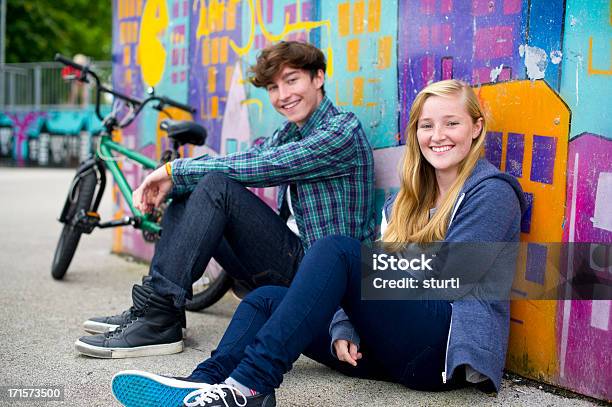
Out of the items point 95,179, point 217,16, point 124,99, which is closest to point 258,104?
point 217,16

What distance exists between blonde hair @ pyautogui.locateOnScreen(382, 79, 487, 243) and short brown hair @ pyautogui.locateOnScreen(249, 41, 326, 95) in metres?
0.71

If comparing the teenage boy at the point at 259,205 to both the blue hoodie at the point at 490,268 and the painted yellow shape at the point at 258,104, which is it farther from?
the painted yellow shape at the point at 258,104

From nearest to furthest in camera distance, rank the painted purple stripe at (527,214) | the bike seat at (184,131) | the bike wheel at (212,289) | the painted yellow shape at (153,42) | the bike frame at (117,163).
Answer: the painted purple stripe at (527,214)
the bike wheel at (212,289)
the bike seat at (184,131)
the bike frame at (117,163)
the painted yellow shape at (153,42)

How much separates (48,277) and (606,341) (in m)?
3.70

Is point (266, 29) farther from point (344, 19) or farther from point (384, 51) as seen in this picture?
point (384, 51)

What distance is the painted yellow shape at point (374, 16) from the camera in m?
3.62

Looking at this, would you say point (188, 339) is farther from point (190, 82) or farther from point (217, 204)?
point (190, 82)

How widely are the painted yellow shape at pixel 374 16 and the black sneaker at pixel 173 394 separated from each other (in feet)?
6.44

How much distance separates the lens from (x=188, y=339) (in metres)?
3.60

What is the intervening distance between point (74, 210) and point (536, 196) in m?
3.09

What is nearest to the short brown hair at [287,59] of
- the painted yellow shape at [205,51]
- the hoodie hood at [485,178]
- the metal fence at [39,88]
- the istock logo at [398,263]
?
the hoodie hood at [485,178]

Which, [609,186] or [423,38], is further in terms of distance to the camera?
[423,38]

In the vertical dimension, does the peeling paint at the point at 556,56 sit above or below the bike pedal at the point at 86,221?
above

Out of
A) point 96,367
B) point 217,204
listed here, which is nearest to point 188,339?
point 96,367
